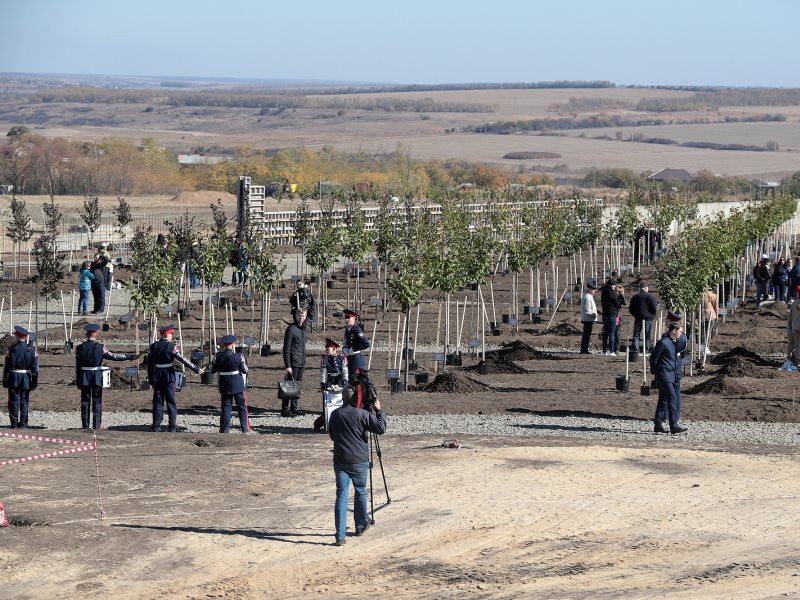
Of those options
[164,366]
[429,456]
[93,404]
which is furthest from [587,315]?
[93,404]

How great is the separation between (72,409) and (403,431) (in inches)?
227

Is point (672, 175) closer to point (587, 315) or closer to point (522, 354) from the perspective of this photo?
point (587, 315)

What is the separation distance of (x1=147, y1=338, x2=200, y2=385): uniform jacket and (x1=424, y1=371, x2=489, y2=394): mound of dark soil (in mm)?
5932

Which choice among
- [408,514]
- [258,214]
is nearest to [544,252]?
[258,214]

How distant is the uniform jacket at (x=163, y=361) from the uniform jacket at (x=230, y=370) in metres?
0.47

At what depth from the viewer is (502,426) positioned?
21531mm

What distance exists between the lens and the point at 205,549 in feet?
45.9

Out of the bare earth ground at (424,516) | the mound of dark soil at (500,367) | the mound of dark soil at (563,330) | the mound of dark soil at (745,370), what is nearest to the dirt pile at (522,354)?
the mound of dark soil at (500,367)

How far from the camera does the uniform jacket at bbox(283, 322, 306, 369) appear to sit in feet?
71.7

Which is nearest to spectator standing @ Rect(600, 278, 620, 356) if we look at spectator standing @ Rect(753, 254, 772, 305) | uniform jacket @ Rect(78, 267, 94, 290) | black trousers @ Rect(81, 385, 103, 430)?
spectator standing @ Rect(753, 254, 772, 305)

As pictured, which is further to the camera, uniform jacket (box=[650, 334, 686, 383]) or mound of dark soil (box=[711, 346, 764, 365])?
mound of dark soil (box=[711, 346, 764, 365])

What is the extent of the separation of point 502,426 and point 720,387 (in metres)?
4.57

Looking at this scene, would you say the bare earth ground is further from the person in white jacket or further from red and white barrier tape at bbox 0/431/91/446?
the person in white jacket

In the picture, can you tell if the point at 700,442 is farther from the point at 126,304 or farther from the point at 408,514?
the point at 126,304
